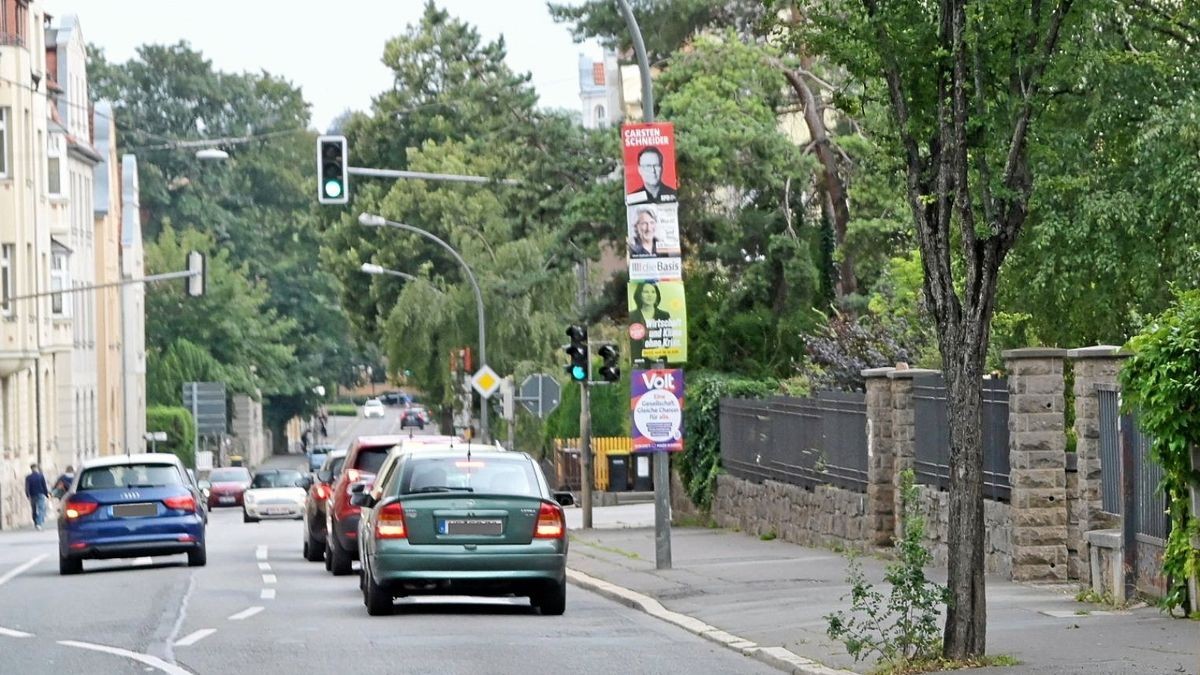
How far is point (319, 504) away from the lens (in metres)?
29.1

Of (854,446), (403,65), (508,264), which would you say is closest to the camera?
(854,446)

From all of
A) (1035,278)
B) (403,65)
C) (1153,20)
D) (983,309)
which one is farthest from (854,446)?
(403,65)

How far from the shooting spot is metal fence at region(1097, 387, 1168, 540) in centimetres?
1694

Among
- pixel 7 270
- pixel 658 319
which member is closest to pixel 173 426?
pixel 7 270

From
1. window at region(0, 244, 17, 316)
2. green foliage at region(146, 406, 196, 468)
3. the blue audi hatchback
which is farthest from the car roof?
green foliage at region(146, 406, 196, 468)

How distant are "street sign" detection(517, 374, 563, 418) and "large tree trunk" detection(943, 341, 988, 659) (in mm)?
27280

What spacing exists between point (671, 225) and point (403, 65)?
5353cm

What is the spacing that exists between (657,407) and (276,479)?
1409 inches

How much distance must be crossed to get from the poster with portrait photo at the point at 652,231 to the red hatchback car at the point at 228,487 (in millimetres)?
46869

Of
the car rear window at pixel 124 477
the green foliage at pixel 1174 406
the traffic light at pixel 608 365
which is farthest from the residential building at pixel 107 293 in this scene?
the green foliage at pixel 1174 406

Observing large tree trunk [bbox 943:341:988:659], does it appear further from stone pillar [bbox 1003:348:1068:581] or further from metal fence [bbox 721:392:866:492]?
metal fence [bbox 721:392:866:492]

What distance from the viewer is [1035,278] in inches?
1035

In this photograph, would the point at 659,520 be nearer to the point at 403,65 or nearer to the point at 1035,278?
the point at 1035,278

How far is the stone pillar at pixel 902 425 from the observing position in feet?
80.8
